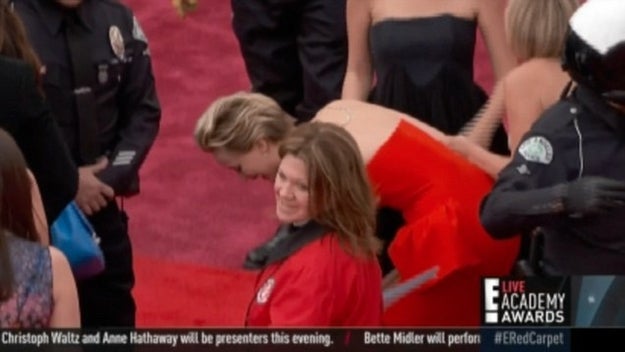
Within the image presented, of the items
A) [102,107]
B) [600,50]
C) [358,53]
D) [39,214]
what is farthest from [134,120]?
[600,50]

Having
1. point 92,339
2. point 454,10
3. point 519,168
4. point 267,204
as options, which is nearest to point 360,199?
point 519,168

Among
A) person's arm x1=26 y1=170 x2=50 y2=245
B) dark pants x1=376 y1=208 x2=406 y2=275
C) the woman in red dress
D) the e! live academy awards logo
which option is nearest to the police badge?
the woman in red dress

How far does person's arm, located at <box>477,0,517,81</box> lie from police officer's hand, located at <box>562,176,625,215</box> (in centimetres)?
101

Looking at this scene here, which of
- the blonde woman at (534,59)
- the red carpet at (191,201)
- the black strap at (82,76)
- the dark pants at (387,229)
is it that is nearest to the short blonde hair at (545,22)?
the blonde woman at (534,59)

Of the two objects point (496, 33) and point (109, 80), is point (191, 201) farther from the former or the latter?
point (496, 33)

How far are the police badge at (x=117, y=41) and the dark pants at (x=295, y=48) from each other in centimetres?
102

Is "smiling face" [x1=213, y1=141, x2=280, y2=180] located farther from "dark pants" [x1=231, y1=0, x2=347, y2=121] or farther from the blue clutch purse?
"dark pants" [x1=231, y1=0, x2=347, y2=121]

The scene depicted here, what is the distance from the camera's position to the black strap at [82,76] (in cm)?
445

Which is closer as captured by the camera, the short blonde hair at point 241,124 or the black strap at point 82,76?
the short blonde hair at point 241,124

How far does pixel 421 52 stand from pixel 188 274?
1.48 metres

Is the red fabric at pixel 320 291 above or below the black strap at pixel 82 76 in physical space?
below

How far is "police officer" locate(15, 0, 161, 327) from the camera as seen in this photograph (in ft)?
14.6

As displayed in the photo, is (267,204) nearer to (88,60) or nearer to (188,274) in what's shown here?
(188,274)

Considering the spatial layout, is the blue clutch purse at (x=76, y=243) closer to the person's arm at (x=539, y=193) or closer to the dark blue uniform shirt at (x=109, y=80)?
the dark blue uniform shirt at (x=109, y=80)
